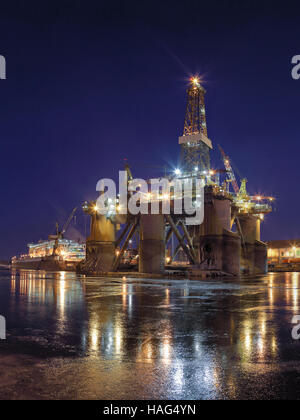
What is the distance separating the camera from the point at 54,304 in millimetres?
16812

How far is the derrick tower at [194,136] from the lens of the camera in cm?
6619

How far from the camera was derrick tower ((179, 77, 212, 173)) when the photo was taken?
66.2 meters

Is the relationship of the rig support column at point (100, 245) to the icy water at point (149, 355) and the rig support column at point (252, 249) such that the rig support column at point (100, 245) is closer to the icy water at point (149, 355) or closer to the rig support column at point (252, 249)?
the rig support column at point (252, 249)

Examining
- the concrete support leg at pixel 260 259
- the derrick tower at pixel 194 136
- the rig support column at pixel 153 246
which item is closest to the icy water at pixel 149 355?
the rig support column at pixel 153 246

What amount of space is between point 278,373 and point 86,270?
50116 millimetres

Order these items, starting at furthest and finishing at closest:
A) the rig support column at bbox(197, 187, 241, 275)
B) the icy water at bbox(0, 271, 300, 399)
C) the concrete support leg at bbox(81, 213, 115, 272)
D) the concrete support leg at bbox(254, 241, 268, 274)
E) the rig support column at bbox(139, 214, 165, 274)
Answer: the concrete support leg at bbox(254, 241, 268, 274)
the concrete support leg at bbox(81, 213, 115, 272)
the rig support column at bbox(139, 214, 165, 274)
the rig support column at bbox(197, 187, 241, 275)
the icy water at bbox(0, 271, 300, 399)

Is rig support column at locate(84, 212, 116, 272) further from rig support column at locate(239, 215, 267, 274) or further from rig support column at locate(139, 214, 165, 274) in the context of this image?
rig support column at locate(239, 215, 267, 274)

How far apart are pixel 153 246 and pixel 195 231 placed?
1722 cm

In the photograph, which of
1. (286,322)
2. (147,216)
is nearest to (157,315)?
(286,322)

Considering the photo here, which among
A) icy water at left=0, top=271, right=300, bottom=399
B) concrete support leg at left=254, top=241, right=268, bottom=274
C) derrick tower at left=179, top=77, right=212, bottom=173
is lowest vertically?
concrete support leg at left=254, top=241, right=268, bottom=274

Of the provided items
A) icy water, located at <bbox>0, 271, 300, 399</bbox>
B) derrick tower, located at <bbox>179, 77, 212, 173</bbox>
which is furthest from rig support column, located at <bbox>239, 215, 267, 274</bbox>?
icy water, located at <bbox>0, 271, 300, 399</bbox>

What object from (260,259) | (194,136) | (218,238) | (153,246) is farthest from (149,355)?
(194,136)

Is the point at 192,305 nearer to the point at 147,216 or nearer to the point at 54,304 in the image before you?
the point at 54,304
